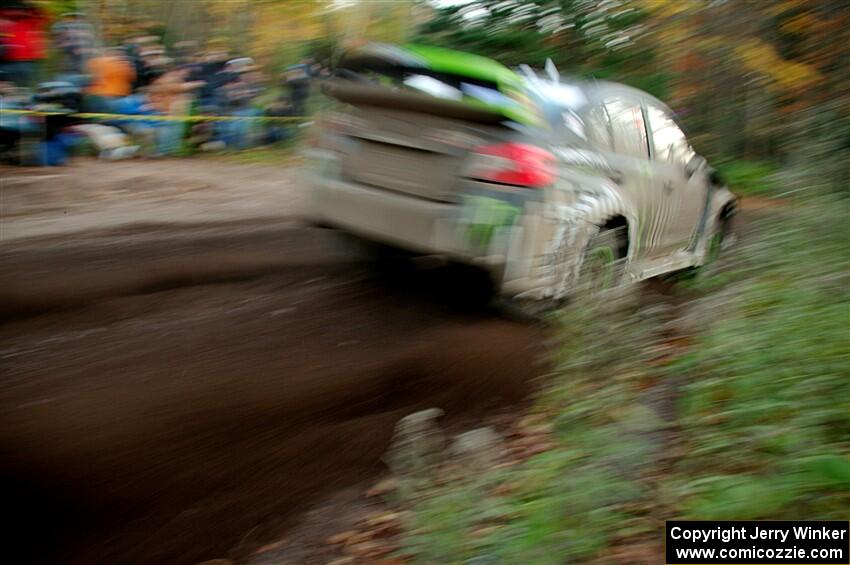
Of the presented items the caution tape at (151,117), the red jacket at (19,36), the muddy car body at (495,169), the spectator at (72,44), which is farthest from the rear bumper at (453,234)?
the spectator at (72,44)

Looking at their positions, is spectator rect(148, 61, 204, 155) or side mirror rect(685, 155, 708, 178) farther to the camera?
spectator rect(148, 61, 204, 155)

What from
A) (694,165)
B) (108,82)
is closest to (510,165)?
(694,165)

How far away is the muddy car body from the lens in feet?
16.0

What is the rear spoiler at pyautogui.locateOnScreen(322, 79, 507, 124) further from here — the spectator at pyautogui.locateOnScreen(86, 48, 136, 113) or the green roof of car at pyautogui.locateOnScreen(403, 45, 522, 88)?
the spectator at pyautogui.locateOnScreen(86, 48, 136, 113)

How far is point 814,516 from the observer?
8.10 feet

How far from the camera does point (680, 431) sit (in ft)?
10.6

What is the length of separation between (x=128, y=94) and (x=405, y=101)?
8982 mm

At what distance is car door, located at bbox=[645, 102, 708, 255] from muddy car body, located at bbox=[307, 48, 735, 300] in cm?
3

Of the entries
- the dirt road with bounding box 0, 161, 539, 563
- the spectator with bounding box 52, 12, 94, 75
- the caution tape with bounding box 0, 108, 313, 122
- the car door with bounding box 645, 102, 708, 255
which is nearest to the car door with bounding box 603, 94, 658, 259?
the car door with bounding box 645, 102, 708, 255

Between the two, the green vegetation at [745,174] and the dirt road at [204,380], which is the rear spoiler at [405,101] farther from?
the green vegetation at [745,174]

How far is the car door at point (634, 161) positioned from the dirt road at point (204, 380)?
127 cm

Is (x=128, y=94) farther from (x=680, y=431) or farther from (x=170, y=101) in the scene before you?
(x=680, y=431)

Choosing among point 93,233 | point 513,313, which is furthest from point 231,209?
point 513,313

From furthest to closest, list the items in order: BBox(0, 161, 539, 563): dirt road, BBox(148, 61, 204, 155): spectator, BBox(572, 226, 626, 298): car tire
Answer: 1. BBox(148, 61, 204, 155): spectator
2. BBox(572, 226, 626, 298): car tire
3. BBox(0, 161, 539, 563): dirt road
